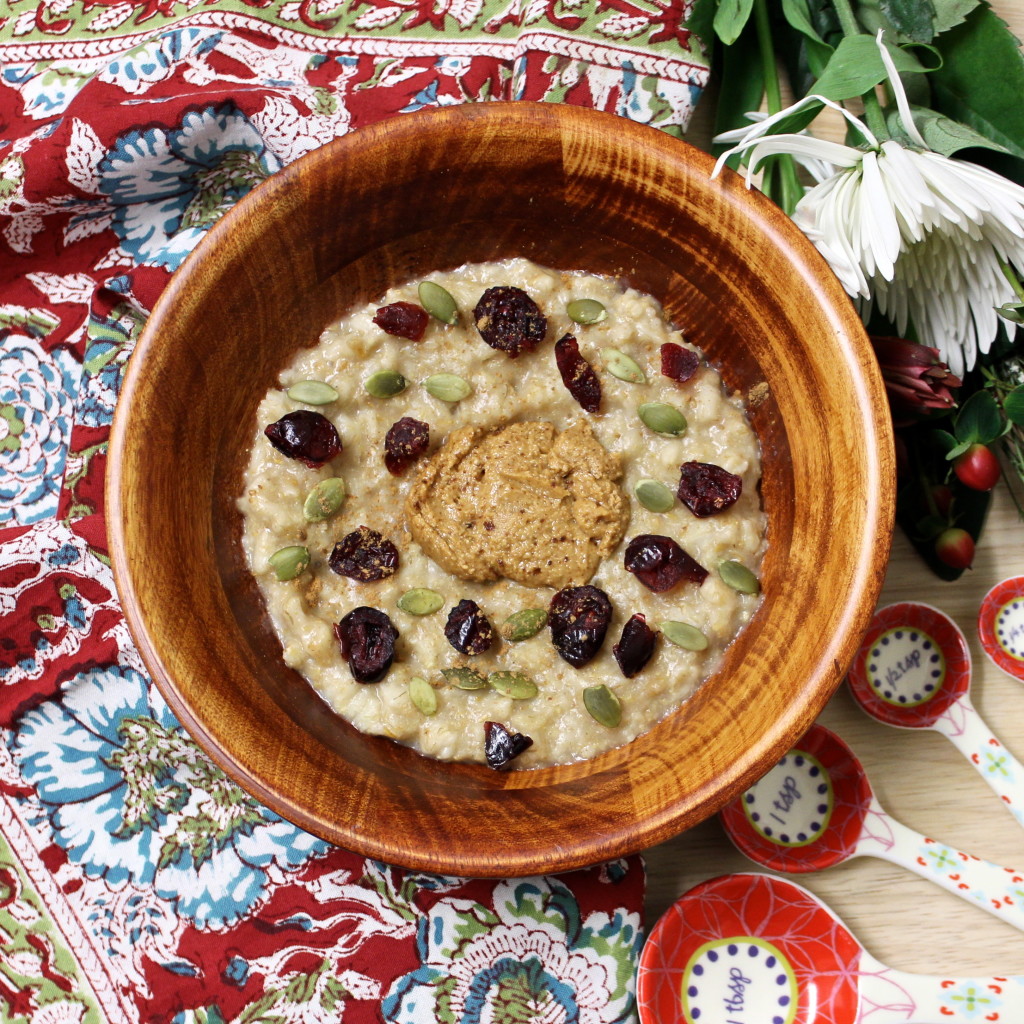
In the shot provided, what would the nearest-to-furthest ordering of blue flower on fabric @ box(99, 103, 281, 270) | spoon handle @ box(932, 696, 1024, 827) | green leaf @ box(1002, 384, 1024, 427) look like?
1. green leaf @ box(1002, 384, 1024, 427)
2. blue flower on fabric @ box(99, 103, 281, 270)
3. spoon handle @ box(932, 696, 1024, 827)

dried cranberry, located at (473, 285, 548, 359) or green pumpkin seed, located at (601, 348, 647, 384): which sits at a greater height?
dried cranberry, located at (473, 285, 548, 359)

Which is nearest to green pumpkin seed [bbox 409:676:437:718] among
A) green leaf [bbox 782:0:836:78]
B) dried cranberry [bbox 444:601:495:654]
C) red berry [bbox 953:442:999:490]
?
dried cranberry [bbox 444:601:495:654]

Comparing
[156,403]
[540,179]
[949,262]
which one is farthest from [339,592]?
[949,262]

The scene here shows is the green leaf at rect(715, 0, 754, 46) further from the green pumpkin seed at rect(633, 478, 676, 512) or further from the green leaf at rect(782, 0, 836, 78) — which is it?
the green pumpkin seed at rect(633, 478, 676, 512)

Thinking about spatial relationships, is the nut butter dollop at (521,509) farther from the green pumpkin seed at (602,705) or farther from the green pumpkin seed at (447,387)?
the green pumpkin seed at (602,705)

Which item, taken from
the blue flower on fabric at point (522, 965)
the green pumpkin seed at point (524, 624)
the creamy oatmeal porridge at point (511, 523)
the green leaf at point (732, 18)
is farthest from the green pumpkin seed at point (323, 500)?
the green leaf at point (732, 18)

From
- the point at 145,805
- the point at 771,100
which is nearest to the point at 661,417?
the point at 771,100

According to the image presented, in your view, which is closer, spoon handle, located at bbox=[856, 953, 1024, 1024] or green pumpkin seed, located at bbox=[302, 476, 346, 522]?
green pumpkin seed, located at bbox=[302, 476, 346, 522]
